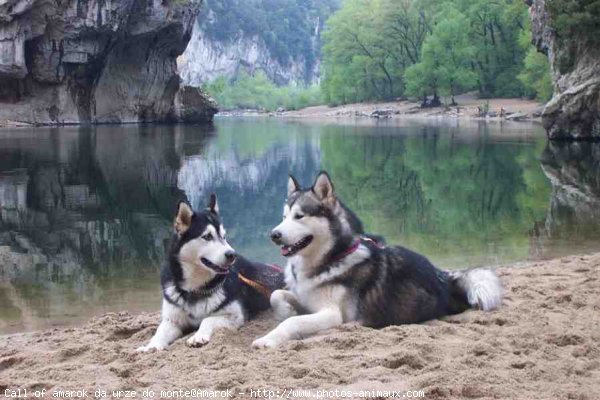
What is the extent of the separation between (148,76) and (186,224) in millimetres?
→ 64991

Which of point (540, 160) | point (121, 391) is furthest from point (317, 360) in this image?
point (540, 160)

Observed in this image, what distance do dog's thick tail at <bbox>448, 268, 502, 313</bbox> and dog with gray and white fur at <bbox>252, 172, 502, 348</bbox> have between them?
0.05 m

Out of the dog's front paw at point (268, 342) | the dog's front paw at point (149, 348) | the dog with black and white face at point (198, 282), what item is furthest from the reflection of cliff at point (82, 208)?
the dog's front paw at point (268, 342)

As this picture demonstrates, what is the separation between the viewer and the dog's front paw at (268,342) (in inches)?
218

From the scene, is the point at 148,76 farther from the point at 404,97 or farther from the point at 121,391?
the point at 121,391

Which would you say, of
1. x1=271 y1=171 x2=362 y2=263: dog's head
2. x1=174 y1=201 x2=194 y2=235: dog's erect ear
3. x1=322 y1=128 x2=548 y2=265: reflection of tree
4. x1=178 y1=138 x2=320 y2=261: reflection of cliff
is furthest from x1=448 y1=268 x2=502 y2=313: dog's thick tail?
x1=178 y1=138 x2=320 y2=261: reflection of cliff

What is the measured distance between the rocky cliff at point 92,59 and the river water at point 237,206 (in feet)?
80.8

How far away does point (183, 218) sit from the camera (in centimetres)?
623

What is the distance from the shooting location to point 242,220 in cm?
1470

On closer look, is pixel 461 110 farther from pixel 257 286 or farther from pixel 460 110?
pixel 257 286

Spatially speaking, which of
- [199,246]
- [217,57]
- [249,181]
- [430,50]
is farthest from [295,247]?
[217,57]

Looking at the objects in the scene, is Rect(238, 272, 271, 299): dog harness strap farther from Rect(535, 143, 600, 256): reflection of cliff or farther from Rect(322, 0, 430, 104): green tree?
Rect(322, 0, 430, 104): green tree

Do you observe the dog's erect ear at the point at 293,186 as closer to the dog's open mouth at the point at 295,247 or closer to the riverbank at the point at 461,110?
the dog's open mouth at the point at 295,247

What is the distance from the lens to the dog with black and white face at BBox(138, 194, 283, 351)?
243 inches
